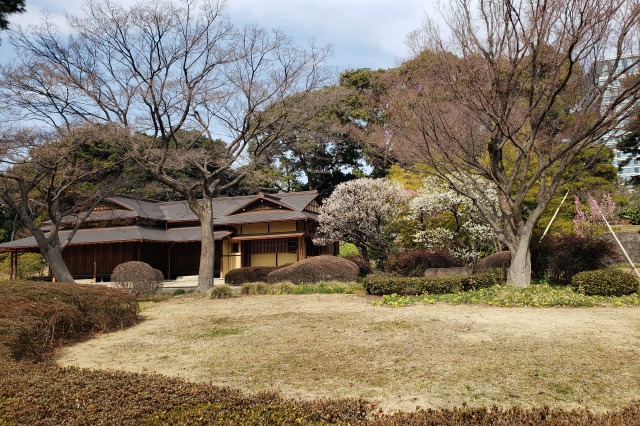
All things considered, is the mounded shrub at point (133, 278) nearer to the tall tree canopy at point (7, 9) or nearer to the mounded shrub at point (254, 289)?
the mounded shrub at point (254, 289)

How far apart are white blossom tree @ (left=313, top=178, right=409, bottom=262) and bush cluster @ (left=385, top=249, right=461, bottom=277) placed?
3.76 metres

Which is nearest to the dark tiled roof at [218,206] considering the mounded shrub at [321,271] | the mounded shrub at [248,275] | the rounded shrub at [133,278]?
the mounded shrub at [248,275]

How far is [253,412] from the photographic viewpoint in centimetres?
375

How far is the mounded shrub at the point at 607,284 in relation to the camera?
12383 millimetres

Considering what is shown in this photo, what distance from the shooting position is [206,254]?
63.7 ft

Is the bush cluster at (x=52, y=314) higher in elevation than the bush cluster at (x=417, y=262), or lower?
lower

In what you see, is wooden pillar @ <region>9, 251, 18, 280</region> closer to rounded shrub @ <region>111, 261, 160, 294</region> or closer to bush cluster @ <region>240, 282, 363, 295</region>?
rounded shrub @ <region>111, 261, 160, 294</region>

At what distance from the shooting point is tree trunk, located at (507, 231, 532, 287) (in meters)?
13.8

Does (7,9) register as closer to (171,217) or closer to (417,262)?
(417,262)

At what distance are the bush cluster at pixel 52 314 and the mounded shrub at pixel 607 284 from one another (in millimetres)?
11554

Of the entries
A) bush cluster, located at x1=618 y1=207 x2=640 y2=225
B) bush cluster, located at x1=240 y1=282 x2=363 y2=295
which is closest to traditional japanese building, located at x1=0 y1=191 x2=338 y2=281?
bush cluster, located at x1=240 y1=282 x2=363 y2=295

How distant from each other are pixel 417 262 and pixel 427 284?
13.9ft

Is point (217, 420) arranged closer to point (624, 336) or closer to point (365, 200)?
point (624, 336)

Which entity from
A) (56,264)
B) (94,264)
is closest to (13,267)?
(94,264)
